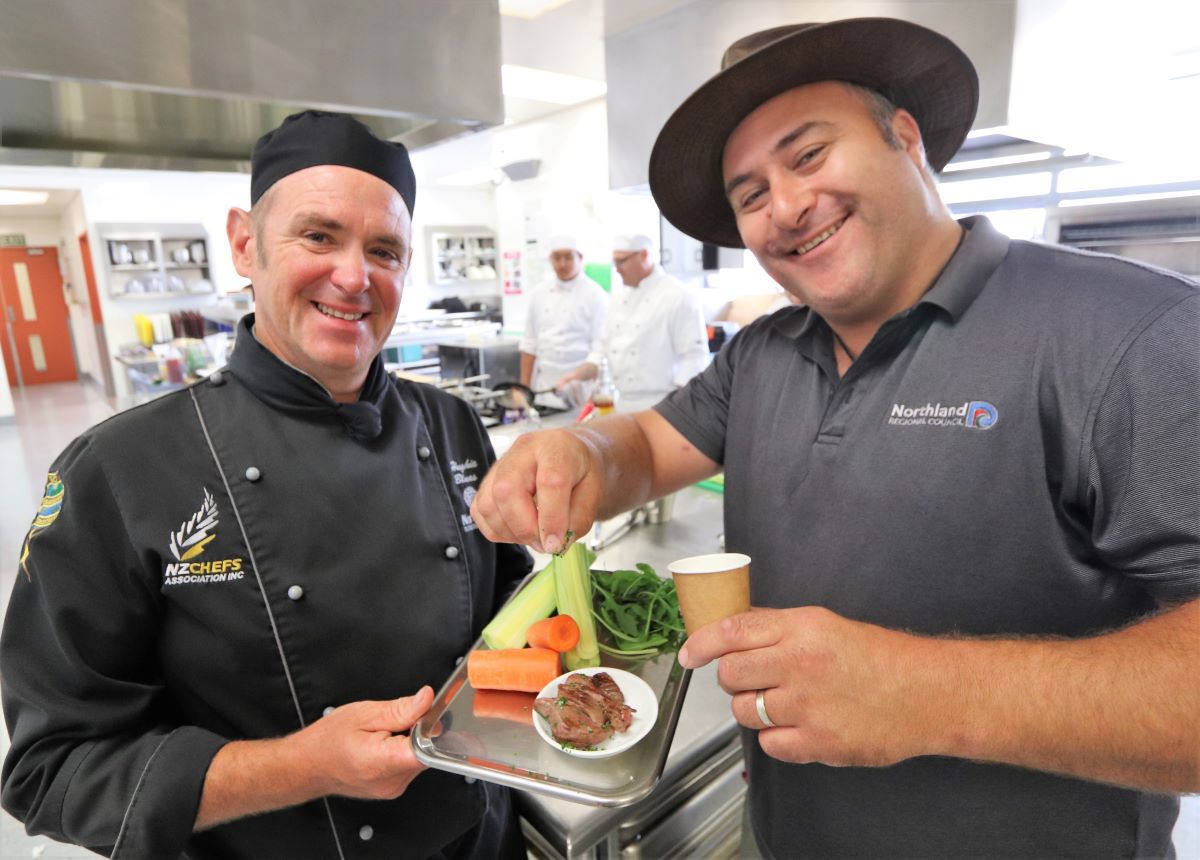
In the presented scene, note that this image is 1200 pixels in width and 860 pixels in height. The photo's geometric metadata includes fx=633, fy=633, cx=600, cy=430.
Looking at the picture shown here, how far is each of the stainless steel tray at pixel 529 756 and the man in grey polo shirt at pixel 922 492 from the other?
0.19m

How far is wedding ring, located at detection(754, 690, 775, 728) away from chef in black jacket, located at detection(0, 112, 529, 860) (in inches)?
19.5

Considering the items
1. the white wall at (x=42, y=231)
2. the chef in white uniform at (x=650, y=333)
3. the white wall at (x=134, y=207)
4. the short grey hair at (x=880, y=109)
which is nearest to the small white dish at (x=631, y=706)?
the short grey hair at (x=880, y=109)

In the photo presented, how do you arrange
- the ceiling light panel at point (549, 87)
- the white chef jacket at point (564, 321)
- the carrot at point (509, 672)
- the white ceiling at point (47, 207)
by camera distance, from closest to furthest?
the carrot at point (509, 672), the ceiling light panel at point (549, 87), the white chef jacket at point (564, 321), the white ceiling at point (47, 207)

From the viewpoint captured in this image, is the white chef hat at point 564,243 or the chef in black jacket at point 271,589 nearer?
the chef in black jacket at point 271,589

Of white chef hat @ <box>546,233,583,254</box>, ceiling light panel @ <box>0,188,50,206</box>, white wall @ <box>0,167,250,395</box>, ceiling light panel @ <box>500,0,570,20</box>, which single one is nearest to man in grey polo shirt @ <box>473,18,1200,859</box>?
ceiling light panel @ <box>500,0,570,20</box>

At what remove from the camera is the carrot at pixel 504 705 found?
1.05m

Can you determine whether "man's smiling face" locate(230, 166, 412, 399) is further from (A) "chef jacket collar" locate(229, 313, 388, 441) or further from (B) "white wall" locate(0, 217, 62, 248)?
(B) "white wall" locate(0, 217, 62, 248)

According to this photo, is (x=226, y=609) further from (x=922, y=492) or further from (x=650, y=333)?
(x=650, y=333)

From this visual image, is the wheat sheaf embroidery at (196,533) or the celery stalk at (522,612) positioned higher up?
the wheat sheaf embroidery at (196,533)

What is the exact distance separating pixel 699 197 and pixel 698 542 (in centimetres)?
121

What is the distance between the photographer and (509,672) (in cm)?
110

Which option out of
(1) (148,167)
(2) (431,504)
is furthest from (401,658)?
(1) (148,167)

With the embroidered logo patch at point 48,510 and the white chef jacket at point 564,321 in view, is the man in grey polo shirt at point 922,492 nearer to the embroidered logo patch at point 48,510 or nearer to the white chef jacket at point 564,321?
the embroidered logo patch at point 48,510

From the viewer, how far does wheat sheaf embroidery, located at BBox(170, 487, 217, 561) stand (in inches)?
40.1
